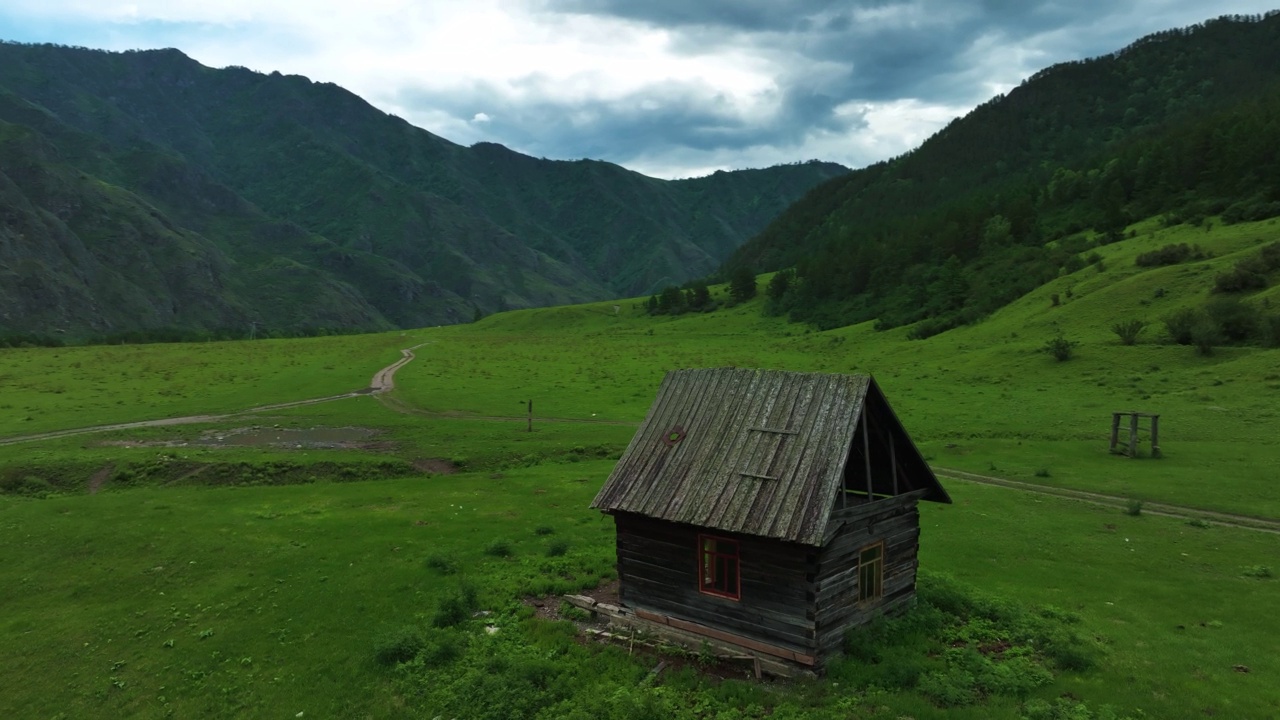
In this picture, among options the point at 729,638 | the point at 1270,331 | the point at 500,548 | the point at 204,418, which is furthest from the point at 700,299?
the point at 729,638

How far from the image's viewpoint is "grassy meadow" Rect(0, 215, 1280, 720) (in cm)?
1839

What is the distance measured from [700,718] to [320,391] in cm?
6180

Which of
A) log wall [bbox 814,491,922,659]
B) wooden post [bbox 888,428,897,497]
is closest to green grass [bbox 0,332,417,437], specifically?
log wall [bbox 814,491,922,659]

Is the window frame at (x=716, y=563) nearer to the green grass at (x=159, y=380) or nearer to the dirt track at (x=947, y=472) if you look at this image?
the dirt track at (x=947, y=472)

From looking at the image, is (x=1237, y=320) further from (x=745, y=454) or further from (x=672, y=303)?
(x=672, y=303)

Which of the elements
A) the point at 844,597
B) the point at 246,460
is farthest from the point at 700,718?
the point at 246,460

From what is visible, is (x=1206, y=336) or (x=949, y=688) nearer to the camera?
(x=949, y=688)

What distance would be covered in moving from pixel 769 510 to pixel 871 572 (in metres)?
4.98

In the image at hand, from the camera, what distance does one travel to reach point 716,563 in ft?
68.9

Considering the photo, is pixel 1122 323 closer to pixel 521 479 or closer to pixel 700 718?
pixel 521 479

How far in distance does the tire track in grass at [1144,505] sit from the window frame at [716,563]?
23.6 m

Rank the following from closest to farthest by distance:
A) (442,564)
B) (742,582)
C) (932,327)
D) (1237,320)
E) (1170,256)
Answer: (742,582), (442,564), (1237,320), (1170,256), (932,327)

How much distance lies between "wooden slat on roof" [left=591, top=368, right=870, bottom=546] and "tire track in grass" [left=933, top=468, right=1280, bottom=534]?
866 inches

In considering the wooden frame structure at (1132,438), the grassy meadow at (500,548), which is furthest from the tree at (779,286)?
the wooden frame structure at (1132,438)
